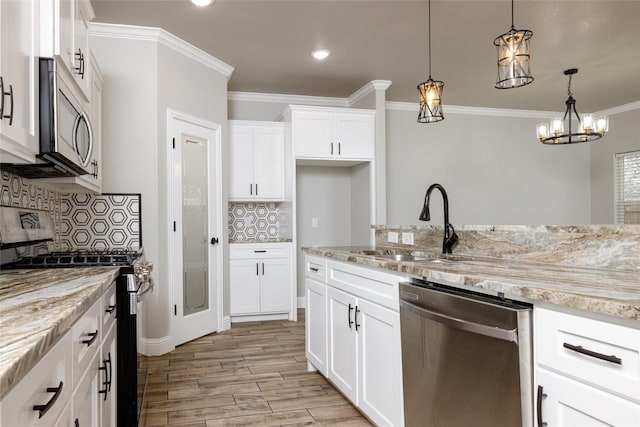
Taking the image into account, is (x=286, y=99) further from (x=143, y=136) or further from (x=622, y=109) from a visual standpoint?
(x=622, y=109)

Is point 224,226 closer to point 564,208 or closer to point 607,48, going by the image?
point 607,48

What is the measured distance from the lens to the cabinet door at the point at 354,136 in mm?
5188

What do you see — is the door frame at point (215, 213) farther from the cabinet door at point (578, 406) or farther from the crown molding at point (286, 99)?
the cabinet door at point (578, 406)

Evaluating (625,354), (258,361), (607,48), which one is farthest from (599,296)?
(607,48)

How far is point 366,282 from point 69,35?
5.79ft

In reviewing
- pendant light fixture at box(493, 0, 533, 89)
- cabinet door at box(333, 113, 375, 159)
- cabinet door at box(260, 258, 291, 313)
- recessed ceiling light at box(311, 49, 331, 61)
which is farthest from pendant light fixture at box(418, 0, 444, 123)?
cabinet door at box(260, 258, 291, 313)

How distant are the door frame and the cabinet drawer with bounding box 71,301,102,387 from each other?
2379 millimetres

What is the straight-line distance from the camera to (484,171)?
6645 millimetres

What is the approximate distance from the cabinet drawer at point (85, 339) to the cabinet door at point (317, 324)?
1.60m

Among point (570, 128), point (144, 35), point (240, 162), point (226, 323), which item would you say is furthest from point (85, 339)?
point (570, 128)

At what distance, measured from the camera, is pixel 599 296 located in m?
1.15

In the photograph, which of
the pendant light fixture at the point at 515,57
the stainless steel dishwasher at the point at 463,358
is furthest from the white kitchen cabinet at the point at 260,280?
the stainless steel dishwasher at the point at 463,358

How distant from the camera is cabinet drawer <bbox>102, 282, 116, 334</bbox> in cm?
177

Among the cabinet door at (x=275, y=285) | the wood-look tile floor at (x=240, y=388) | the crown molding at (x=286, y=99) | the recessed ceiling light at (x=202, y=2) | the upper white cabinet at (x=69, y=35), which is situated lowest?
the wood-look tile floor at (x=240, y=388)
